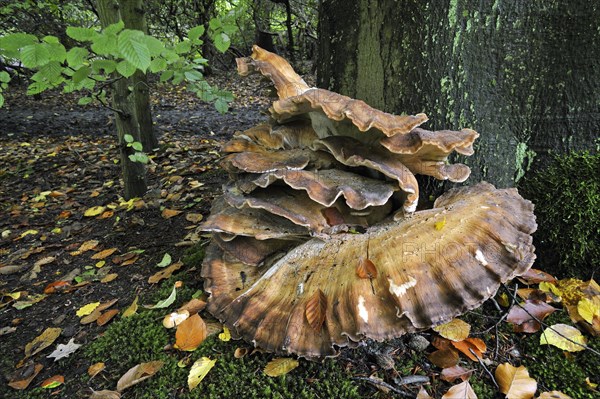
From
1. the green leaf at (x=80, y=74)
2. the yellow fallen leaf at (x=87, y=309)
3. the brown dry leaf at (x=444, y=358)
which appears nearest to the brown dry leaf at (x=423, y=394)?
the brown dry leaf at (x=444, y=358)

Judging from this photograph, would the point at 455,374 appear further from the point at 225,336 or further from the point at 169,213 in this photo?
the point at 169,213

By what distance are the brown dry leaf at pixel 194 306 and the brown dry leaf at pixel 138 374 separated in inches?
14.1

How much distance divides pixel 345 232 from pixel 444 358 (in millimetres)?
810

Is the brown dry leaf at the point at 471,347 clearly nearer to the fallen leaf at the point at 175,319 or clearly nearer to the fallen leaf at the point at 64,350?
the fallen leaf at the point at 175,319

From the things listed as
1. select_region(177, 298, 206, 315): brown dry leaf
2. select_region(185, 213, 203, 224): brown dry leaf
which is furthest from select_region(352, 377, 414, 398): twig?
select_region(185, 213, 203, 224): brown dry leaf

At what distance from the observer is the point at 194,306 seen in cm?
229

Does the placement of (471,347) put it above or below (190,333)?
below

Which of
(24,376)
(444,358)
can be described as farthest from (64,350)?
(444,358)

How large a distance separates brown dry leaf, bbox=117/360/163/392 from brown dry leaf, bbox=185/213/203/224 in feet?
6.95

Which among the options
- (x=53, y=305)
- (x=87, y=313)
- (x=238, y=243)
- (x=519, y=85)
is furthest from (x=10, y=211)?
(x=519, y=85)

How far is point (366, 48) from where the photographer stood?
8.60 feet

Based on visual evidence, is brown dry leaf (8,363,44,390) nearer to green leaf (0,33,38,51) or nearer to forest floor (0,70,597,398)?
forest floor (0,70,597,398)

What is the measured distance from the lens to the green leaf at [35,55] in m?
2.37

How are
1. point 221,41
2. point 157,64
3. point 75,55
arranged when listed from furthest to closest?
point 221,41
point 157,64
point 75,55
